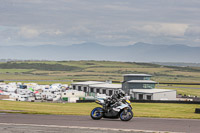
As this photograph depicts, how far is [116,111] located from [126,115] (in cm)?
68

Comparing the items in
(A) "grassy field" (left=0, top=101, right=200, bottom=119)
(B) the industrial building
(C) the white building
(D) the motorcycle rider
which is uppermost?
(B) the industrial building

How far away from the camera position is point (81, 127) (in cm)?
1820

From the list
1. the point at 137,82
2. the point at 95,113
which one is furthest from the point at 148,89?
the point at 95,113

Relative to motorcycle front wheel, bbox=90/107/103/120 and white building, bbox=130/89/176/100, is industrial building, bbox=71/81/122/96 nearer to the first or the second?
white building, bbox=130/89/176/100

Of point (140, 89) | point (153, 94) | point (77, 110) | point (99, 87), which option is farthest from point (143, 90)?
point (77, 110)

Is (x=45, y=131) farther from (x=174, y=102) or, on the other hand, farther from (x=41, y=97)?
(x=41, y=97)

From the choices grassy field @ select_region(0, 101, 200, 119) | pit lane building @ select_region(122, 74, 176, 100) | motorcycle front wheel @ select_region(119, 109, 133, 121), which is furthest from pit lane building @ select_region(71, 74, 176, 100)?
motorcycle front wheel @ select_region(119, 109, 133, 121)

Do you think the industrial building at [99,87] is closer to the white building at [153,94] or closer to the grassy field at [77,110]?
the white building at [153,94]

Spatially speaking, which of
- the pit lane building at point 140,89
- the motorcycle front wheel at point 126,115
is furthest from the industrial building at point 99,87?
the motorcycle front wheel at point 126,115

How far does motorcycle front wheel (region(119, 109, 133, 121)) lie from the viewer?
70.0 ft

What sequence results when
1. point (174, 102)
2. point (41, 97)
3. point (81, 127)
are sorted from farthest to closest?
point (41, 97) < point (174, 102) < point (81, 127)

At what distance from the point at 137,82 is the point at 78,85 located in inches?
1174

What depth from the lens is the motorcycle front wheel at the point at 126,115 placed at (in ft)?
70.0

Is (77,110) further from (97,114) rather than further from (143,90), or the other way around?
(143,90)
